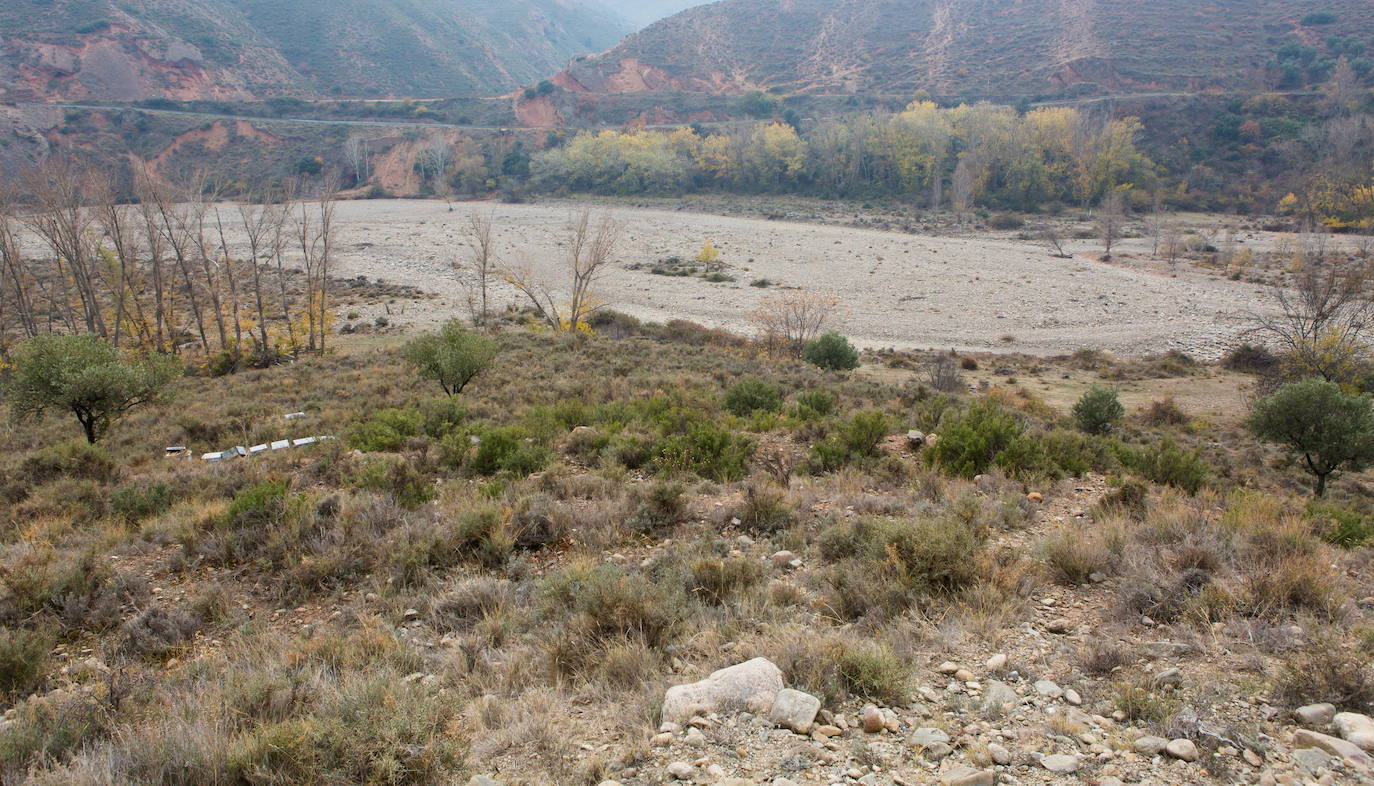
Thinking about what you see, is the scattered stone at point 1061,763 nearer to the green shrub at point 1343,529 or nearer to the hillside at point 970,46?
the green shrub at point 1343,529

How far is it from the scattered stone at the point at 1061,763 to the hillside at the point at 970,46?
10366 centimetres

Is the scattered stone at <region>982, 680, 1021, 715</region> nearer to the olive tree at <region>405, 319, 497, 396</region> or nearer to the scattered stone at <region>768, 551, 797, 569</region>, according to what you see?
the scattered stone at <region>768, 551, 797, 569</region>

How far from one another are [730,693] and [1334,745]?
2749 millimetres

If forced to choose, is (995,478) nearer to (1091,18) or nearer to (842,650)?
(842,650)

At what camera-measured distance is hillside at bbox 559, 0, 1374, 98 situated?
86.6 meters

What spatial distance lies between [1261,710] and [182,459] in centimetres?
1450

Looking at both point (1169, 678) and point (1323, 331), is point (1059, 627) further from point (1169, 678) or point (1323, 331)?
point (1323, 331)

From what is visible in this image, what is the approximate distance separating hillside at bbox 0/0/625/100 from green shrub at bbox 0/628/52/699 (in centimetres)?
11515

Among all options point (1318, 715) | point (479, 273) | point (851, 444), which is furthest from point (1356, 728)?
point (479, 273)

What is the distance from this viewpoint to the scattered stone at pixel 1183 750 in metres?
3.14

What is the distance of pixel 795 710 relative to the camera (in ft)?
11.6

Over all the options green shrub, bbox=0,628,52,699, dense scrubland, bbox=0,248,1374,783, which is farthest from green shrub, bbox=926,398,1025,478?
green shrub, bbox=0,628,52,699

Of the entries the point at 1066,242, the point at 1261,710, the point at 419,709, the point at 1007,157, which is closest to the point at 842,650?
the point at 1261,710

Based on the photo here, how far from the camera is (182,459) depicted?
39.6ft
